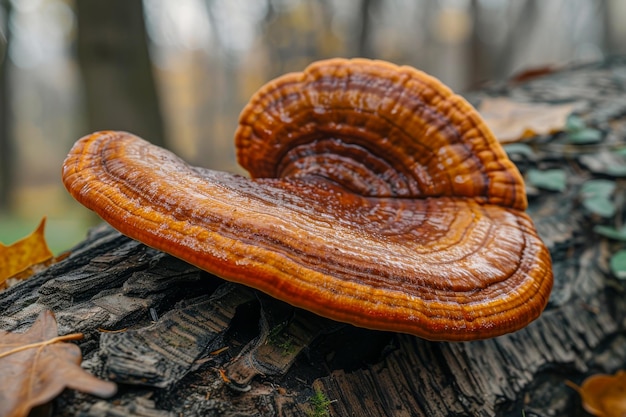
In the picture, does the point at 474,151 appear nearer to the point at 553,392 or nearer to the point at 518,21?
the point at 553,392

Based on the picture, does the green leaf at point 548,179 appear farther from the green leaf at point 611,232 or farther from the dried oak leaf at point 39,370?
the dried oak leaf at point 39,370

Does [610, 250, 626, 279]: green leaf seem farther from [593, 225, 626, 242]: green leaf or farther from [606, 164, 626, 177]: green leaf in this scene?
[606, 164, 626, 177]: green leaf

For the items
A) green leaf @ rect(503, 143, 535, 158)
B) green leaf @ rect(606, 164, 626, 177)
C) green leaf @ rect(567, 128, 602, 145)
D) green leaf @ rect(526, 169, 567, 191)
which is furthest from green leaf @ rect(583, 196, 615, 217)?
green leaf @ rect(567, 128, 602, 145)

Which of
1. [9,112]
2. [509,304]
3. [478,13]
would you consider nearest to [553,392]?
[509,304]

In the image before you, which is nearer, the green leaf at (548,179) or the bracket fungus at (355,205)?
the bracket fungus at (355,205)

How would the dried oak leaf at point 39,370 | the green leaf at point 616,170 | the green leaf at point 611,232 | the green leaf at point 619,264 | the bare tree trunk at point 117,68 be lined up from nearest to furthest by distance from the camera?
the dried oak leaf at point 39,370, the green leaf at point 619,264, the green leaf at point 611,232, the green leaf at point 616,170, the bare tree trunk at point 117,68

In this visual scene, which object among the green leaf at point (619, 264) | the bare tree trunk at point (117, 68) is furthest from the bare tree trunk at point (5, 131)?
the green leaf at point (619, 264)
